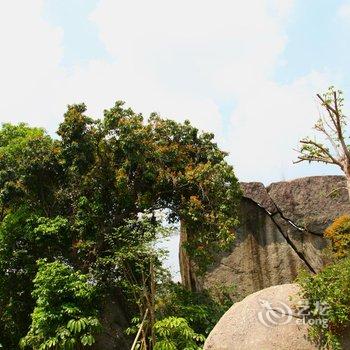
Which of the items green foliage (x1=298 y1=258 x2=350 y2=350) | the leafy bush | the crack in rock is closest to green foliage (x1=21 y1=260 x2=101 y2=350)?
green foliage (x1=298 y1=258 x2=350 y2=350)

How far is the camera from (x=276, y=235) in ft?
53.1

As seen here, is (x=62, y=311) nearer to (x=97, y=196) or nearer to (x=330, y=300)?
(x=97, y=196)

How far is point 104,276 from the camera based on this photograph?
1298 centimetres

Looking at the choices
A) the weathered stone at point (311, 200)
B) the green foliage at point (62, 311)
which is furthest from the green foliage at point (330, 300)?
the weathered stone at point (311, 200)

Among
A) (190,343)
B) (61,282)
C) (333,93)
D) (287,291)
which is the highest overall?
(333,93)

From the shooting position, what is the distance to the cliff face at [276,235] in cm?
1567

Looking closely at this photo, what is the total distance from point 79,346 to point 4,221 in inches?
163

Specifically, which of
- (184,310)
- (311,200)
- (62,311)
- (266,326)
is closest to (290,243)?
(311,200)

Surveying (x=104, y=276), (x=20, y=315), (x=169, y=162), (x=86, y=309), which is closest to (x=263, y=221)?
(x=169, y=162)

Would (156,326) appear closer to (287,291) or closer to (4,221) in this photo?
(287,291)

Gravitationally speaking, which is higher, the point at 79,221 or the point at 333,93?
the point at 333,93

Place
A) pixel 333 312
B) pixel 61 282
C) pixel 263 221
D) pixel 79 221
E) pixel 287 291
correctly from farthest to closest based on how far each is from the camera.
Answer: pixel 263 221 < pixel 79 221 < pixel 61 282 < pixel 287 291 < pixel 333 312

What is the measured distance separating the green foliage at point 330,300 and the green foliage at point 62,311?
522 cm

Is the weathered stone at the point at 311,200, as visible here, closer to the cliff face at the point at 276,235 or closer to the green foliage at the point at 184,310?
the cliff face at the point at 276,235
